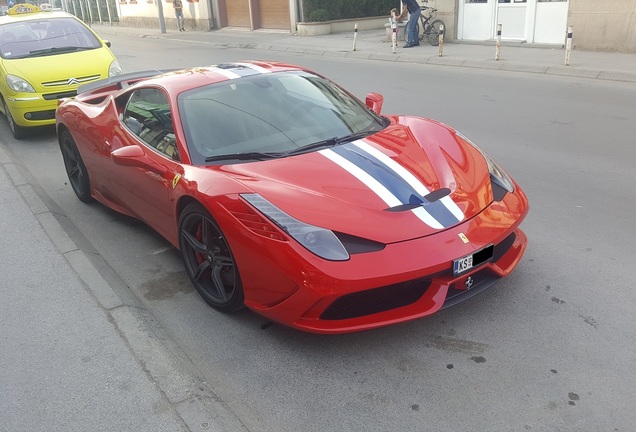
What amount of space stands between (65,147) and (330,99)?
322 cm

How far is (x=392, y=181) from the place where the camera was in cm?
361

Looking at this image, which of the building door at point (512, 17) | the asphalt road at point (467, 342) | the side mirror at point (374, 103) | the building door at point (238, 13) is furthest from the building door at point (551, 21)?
the building door at point (238, 13)

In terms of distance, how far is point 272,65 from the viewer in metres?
5.04

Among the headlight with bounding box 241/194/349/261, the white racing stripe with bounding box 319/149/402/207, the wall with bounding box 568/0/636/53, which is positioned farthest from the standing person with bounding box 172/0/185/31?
the headlight with bounding box 241/194/349/261

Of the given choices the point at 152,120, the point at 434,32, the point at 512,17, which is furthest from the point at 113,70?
the point at 512,17

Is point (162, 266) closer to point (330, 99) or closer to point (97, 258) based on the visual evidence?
point (97, 258)

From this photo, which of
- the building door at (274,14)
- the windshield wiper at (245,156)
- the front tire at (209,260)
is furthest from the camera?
the building door at (274,14)

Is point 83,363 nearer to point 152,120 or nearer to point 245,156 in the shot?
point 245,156

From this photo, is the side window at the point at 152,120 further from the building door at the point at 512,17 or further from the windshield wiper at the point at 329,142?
the building door at the point at 512,17

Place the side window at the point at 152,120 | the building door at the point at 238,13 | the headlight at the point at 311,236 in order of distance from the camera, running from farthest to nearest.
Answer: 1. the building door at the point at 238,13
2. the side window at the point at 152,120
3. the headlight at the point at 311,236

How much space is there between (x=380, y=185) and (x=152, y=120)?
207 cm

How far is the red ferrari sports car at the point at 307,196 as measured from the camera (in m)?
3.16

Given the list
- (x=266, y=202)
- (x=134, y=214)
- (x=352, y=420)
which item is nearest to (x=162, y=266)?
(x=134, y=214)

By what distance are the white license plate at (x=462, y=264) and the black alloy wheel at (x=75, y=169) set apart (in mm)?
4028
